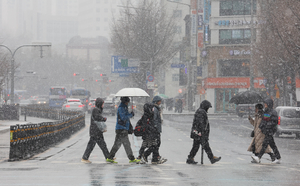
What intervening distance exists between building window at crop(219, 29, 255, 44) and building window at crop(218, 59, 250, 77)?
2.32 m

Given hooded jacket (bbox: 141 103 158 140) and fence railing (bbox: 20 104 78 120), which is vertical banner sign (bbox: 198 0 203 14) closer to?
fence railing (bbox: 20 104 78 120)

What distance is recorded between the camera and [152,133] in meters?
11.6

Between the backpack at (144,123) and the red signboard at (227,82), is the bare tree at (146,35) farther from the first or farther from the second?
the backpack at (144,123)

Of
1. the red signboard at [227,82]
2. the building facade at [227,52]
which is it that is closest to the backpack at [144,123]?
the building facade at [227,52]

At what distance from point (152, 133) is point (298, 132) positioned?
13083 mm

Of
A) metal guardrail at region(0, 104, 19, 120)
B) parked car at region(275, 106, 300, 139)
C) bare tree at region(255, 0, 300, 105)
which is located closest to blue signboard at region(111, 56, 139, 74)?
bare tree at region(255, 0, 300, 105)

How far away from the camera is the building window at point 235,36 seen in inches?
2197

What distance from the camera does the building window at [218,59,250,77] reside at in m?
57.1

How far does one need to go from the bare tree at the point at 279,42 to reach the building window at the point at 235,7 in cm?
1293

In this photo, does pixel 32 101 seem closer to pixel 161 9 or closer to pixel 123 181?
pixel 161 9

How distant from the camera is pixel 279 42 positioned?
105 feet

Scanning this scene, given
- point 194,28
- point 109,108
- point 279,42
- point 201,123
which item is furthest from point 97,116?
point 194,28

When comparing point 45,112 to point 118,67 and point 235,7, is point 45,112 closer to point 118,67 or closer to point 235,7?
point 118,67

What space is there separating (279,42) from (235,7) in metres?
24.6
